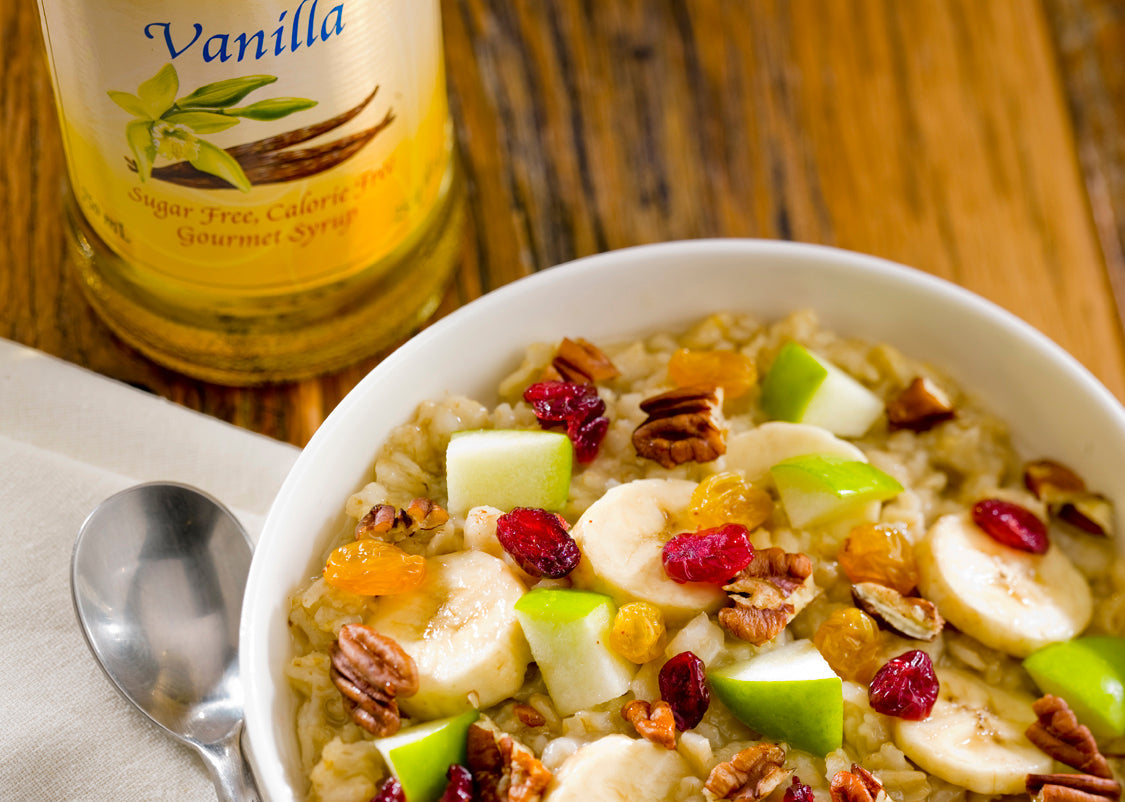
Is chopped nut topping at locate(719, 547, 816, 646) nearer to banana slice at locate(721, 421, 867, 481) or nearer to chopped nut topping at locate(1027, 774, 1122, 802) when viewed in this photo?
banana slice at locate(721, 421, 867, 481)

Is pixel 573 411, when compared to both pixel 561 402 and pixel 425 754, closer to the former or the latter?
pixel 561 402

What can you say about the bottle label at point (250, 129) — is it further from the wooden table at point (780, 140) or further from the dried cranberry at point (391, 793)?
→ the dried cranberry at point (391, 793)

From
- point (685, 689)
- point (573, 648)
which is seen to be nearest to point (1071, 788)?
point (685, 689)

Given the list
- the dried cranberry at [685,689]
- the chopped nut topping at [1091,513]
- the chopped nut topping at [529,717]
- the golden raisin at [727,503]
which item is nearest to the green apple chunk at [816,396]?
the golden raisin at [727,503]

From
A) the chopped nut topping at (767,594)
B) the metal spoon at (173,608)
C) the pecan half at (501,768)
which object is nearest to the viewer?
the pecan half at (501,768)

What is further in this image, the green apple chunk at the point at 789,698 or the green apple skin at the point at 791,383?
the green apple skin at the point at 791,383

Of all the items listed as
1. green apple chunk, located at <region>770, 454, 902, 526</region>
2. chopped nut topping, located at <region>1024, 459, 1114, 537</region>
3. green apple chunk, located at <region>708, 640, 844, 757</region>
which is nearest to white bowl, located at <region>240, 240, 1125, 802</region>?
chopped nut topping, located at <region>1024, 459, 1114, 537</region>
